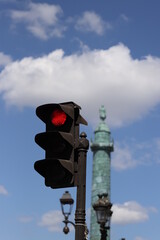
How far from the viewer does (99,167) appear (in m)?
80.9

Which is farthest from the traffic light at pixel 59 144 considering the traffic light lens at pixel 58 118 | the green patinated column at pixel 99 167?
the green patinated column at pixel 99 167

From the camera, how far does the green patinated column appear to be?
3157 inches

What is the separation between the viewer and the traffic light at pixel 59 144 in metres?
5.69

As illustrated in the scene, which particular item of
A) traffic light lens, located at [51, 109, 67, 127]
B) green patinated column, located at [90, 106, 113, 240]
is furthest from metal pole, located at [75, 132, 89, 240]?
green patinated column, located at [90, 106, 113, 240]

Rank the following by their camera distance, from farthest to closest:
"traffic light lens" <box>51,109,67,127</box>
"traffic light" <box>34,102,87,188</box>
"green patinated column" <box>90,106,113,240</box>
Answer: "green patinated column" <box>90,106,113,240</box> < "traffic light lens" <box>51,109,67,127</box> < "traffic light" <box>34,102,87,188</box>

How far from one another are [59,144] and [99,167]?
248ft

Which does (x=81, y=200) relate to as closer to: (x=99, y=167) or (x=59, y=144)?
(x=59, y=144)

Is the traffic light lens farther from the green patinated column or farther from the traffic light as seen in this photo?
the green patinated column

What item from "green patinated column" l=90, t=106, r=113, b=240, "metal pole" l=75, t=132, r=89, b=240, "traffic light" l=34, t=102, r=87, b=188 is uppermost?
"green patinated column" l=90, t=106, r=113, b=240

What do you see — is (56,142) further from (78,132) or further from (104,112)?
(104,112)

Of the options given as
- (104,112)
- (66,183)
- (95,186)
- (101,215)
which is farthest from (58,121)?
(104,112)

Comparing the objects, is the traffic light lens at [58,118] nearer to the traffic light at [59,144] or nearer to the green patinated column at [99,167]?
the traffic light at [59,144]

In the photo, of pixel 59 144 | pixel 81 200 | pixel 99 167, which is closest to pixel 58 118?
pixel 59 144

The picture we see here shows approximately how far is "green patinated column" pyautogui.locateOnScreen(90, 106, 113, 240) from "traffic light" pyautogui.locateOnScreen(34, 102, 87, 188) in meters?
74.0
